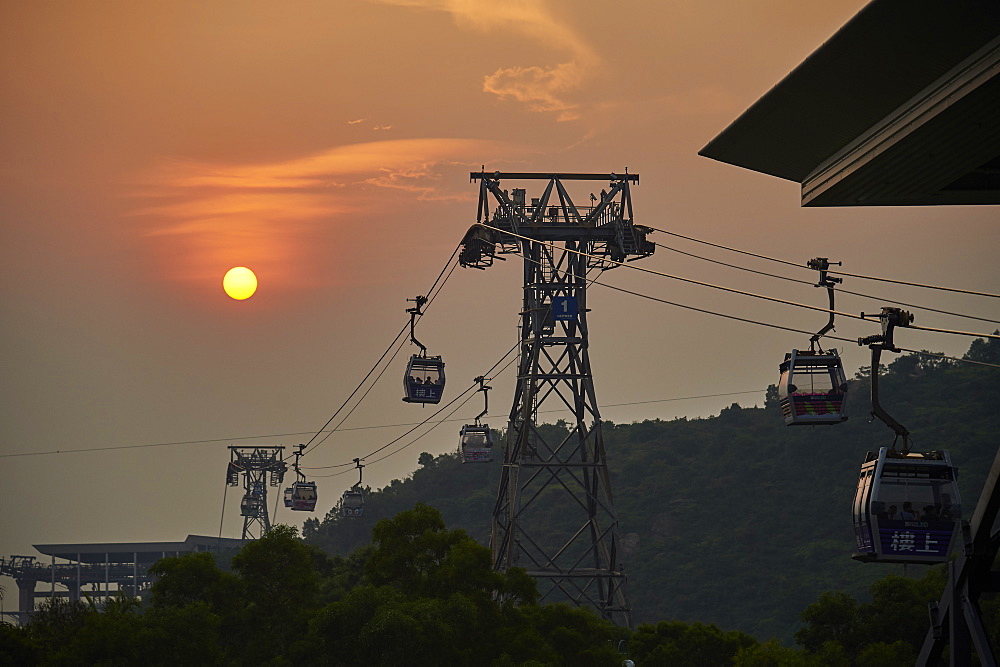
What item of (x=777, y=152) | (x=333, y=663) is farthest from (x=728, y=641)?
(x=777, y=152)

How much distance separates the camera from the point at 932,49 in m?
18.2

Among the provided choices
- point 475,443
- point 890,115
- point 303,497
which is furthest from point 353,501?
point 890,115

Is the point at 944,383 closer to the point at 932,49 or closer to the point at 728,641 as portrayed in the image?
the point at 728,641

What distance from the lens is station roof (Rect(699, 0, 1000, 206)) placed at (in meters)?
17.8

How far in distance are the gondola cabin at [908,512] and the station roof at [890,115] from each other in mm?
4380

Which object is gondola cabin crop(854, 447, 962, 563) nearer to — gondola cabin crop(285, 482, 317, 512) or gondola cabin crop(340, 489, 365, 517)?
gondola cabin crop(340, 489, 365, 517)

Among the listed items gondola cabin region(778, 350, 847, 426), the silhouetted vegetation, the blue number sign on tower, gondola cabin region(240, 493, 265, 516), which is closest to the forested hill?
the silhouetted vegetation

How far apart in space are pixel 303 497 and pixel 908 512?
224 ft

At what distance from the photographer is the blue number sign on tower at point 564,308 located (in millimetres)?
48312

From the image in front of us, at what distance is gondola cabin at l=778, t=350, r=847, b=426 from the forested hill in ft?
244

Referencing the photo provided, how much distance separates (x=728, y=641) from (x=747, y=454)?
96.9 meters

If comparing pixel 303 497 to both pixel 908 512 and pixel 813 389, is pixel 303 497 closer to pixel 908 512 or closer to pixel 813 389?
pixel 813 389

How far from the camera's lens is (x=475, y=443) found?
2360 inches

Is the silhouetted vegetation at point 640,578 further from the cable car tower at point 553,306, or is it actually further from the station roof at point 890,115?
the station roof at point 890,115
